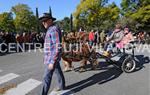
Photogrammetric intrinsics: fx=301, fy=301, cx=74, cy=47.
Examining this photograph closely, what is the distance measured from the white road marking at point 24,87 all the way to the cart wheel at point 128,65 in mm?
2856

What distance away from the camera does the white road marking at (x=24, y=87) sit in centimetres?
770

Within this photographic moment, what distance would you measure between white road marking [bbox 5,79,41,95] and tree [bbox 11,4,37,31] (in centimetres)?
6249

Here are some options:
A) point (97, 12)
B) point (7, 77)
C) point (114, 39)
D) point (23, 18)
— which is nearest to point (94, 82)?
point (114, 39)

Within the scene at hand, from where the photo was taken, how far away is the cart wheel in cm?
984

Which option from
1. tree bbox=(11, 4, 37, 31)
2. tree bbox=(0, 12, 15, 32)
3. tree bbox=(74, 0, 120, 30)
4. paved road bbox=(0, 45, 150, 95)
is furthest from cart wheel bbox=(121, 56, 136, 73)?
tree bbox=(0, 12, 15, 32)

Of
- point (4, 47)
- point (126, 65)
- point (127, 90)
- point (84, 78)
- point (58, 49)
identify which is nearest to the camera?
point (58, 49)

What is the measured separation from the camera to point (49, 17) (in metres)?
6.79

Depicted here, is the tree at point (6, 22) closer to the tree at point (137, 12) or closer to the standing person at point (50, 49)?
the tree at point (137, 12)

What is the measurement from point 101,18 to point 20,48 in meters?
35.1

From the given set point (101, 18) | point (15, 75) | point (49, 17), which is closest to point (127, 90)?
point (49, 17)

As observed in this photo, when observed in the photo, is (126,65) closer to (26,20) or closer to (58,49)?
(58,49)

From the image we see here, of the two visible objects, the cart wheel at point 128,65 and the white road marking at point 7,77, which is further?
the cart wheel at point 128,65

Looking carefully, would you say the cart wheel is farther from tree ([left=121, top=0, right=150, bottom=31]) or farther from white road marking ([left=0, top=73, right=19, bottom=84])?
tree ([left=121, top=0, right=150, bottom=31])

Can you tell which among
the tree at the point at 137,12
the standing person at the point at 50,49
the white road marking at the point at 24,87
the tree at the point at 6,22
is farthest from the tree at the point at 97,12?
the standing person at the point at 50,49
